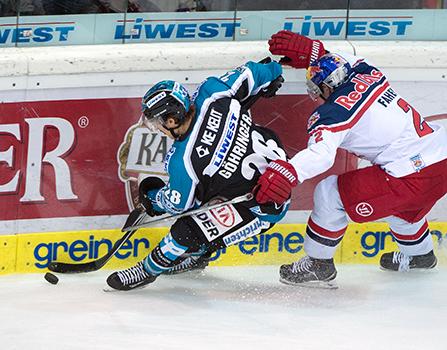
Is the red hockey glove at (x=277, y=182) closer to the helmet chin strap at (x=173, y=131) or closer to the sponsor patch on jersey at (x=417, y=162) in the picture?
the helmet chin strap at (x=173, y=131)

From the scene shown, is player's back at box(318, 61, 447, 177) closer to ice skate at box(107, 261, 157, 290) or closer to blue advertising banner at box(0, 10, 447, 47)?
blue advertising banner at box(0, 10, 447, 47)

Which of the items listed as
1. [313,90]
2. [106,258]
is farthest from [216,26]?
[106,258]

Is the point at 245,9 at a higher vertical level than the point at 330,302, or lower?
higher

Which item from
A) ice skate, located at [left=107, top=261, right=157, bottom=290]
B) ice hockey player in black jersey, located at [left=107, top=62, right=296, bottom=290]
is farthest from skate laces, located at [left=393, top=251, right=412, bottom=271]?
ice skate, located at [left=107, top=261, right=157, bottom=290]

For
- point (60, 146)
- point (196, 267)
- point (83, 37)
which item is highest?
point (83, 37)

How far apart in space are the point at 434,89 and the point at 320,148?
2.98 ft

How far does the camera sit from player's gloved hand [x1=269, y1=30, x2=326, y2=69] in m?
4.73

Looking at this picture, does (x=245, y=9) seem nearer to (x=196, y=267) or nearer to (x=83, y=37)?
(x=83, y=37)

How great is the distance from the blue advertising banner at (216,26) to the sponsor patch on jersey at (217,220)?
2.98 feet

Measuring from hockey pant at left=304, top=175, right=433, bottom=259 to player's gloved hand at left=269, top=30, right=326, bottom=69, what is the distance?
50 cm

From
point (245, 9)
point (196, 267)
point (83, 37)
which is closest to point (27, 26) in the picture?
point (83, 37)

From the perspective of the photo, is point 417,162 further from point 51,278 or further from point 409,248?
point 51,278

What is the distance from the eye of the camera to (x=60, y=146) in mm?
4840

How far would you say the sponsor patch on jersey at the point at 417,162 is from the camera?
4.56 meters
